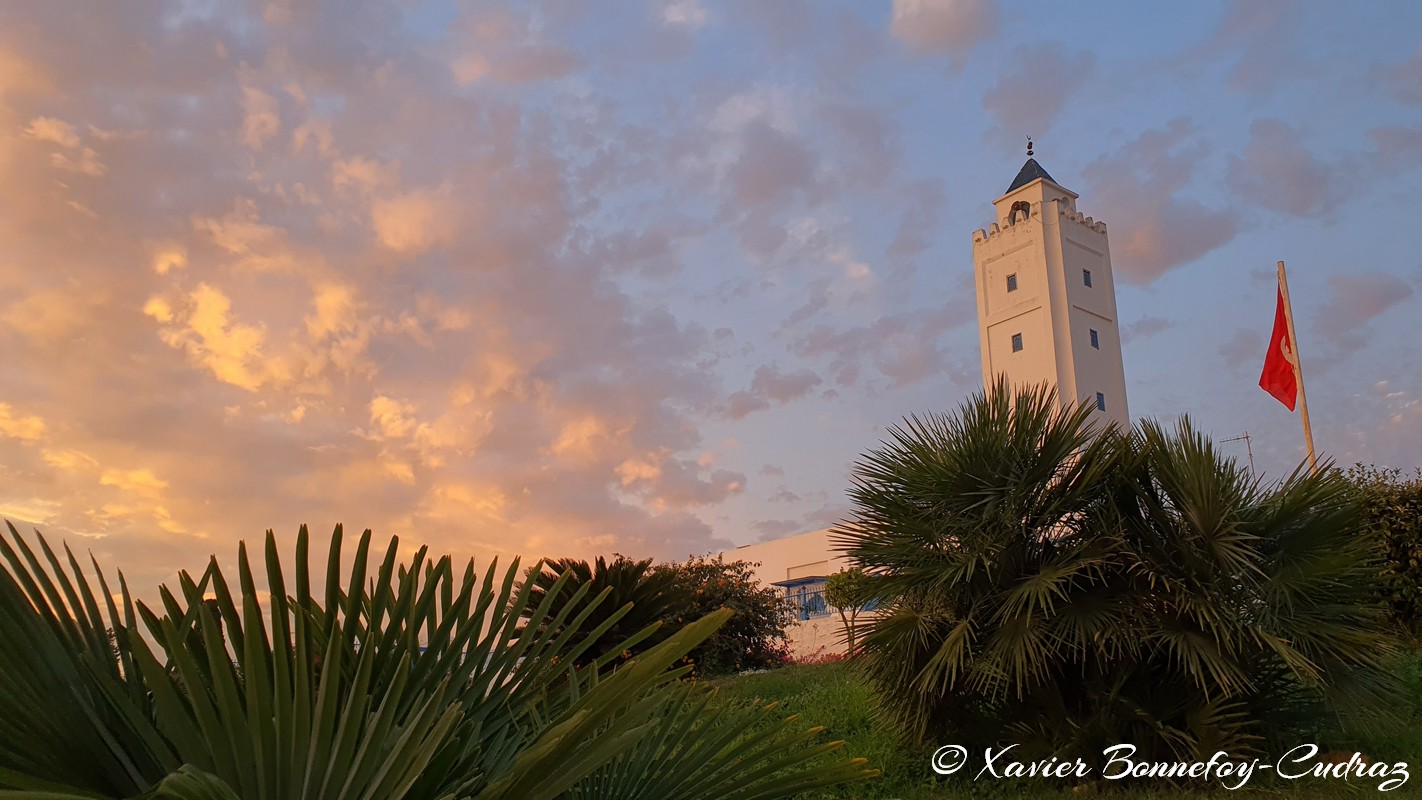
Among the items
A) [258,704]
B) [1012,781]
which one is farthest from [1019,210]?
[258,704]

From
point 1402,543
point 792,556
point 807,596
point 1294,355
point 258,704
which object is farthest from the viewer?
point 792,556

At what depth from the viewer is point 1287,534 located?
24.1 feet

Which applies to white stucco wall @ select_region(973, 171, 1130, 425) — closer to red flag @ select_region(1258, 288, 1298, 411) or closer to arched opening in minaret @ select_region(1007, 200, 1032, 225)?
arched opening in minaret @ select_region(1007, 200, 1032, 225)

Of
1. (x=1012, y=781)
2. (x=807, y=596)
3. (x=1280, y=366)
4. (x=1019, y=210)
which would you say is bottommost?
(x=1012, y=781)

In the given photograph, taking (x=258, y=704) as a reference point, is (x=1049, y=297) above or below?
above

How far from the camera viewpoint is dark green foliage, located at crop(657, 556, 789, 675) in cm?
1777

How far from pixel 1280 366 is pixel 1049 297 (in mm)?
25875

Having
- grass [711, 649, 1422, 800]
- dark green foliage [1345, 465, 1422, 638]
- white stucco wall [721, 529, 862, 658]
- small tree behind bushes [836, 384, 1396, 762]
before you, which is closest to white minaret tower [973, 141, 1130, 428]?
white stucco wall [721, 529, 862, 658]

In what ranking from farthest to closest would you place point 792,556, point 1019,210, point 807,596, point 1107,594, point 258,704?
point 792,556
point 1019,210
point 807,596
point 1107,594
point 258,704

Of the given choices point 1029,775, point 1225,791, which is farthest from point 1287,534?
point 1029,775

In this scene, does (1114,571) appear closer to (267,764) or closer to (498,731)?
(498,731)

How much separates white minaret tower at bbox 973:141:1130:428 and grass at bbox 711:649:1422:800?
3446 centimetres

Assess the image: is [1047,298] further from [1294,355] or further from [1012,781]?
[1012,781]

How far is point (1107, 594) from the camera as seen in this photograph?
730 cm
